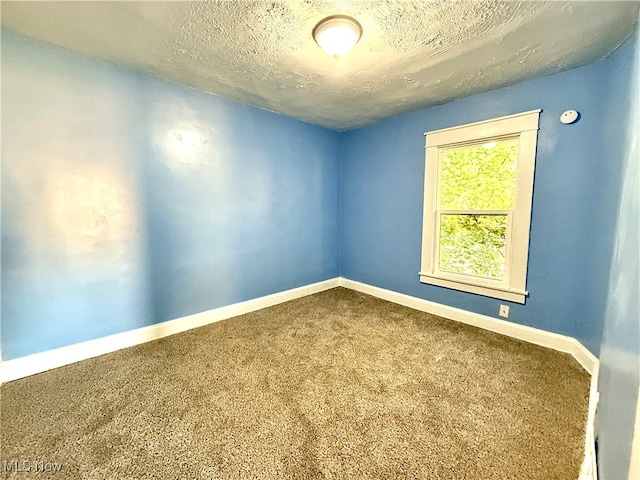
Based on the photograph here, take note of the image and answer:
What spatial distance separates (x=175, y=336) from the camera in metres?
2.38

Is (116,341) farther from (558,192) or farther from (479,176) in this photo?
(558,192)

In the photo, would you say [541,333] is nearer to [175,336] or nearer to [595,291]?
[595,291]

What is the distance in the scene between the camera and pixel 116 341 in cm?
213

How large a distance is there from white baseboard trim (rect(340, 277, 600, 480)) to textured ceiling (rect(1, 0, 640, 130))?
2171mm

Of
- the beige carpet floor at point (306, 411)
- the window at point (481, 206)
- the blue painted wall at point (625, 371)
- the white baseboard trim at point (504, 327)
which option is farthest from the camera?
the window at point (481, 206)

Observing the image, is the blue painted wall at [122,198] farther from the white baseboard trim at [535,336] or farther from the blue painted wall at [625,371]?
the blue painted wall at [625,371]

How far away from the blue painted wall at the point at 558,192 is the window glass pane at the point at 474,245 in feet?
0.80

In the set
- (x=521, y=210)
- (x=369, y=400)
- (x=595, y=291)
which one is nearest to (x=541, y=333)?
(x=595, y=291)

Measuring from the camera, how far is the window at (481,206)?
230cm

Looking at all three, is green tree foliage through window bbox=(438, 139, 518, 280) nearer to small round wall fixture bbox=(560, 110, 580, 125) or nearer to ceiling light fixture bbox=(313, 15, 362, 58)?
small round wall fixture bbox=(560, 110, 580, 125)

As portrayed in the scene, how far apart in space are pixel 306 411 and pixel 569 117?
2.87 m

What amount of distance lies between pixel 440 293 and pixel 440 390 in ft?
4.57

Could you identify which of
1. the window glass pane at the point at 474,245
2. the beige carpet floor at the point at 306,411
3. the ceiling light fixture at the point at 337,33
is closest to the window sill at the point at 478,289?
the window glass pane at the point at 474,245

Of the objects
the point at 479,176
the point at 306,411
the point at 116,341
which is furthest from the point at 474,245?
the point at 116,341
